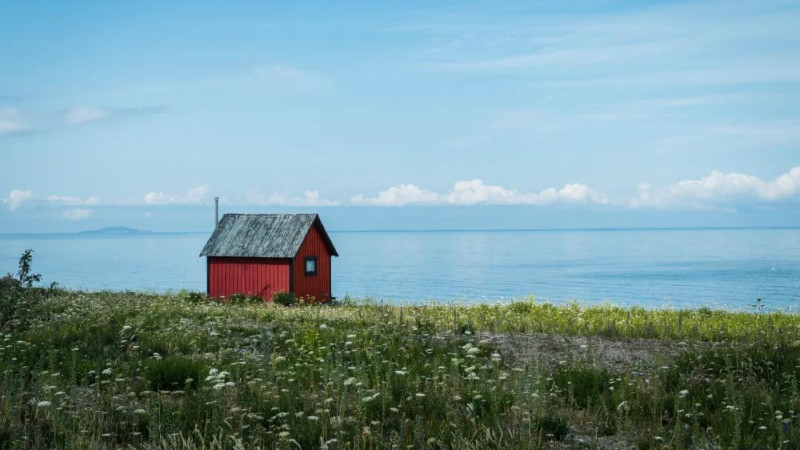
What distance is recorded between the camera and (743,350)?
1399 cm

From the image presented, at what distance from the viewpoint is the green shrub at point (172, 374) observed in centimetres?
1171

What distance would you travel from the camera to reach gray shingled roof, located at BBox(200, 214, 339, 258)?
109ft

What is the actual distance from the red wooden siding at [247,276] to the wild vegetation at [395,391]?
15626mm

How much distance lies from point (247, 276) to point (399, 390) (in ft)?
79.1

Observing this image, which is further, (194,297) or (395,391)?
(194,297)

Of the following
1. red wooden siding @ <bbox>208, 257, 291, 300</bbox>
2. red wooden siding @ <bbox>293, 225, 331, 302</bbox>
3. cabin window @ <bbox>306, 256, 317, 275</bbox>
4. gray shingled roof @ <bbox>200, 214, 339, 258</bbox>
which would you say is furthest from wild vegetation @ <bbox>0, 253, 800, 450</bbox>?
cabin window @ <bbox>306, 256, 317, 275</bbox>

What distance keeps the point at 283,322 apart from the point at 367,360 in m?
6.28

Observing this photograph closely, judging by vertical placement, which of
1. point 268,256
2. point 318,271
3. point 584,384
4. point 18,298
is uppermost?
point 268,256

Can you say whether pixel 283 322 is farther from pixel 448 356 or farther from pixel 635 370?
pixel 635 370

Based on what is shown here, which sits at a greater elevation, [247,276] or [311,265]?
[311,265]

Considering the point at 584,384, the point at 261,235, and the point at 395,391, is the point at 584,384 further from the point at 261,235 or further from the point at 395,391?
the point at 261,235

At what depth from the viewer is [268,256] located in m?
33.1

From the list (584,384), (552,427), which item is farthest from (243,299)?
(552,427)

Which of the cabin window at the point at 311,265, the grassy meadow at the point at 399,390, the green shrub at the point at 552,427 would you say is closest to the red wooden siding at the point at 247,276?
the cabin window at the point at 311,265
